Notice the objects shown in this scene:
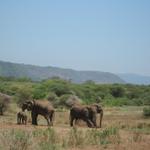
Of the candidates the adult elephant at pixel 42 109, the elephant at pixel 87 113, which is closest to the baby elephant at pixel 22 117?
the adult elephant at pixel 42 109

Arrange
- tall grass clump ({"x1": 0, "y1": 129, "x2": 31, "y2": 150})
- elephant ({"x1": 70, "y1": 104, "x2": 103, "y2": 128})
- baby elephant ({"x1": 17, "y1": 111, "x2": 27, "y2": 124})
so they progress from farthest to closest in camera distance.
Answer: elephant ({"x1": 70, "y1": 104, "x2": 103, "y2": 128})
baby elephant ({"x1": 17, "y1": 111, "x2": 27, "y2": 124})
tall grass clump ({"x1": 0, "y1": 129, "x2": 31, "y2": 150})

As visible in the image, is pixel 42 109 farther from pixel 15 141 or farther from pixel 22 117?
pixel 15 141

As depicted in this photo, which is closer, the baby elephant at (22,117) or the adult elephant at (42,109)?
the baby elephant at (22,117)

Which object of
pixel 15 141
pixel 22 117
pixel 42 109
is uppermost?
pixel 42 109

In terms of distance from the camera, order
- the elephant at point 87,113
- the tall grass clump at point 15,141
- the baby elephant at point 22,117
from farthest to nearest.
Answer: the elephant at point 87,113 < the baby elephant at point 22,117 < the tall grass clump at point 15,141

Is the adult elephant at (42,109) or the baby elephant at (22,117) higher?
the adult elephant at (42,109)

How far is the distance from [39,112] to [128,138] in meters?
9.90

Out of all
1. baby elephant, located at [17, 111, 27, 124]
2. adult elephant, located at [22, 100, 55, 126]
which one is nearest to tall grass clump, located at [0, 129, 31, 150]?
baby elephant, located at [17, 111, 27, 124]

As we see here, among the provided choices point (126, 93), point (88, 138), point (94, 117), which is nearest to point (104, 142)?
point (88, 138)

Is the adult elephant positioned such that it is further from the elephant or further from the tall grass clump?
the tall grass clump

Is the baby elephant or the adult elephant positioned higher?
the adult elephant

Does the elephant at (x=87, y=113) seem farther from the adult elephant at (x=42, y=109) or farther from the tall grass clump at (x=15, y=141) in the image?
the tall grass clump at (x=15, y=141)

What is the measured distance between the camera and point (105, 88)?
307 feet

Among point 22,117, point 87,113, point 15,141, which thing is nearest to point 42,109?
point 22,117
